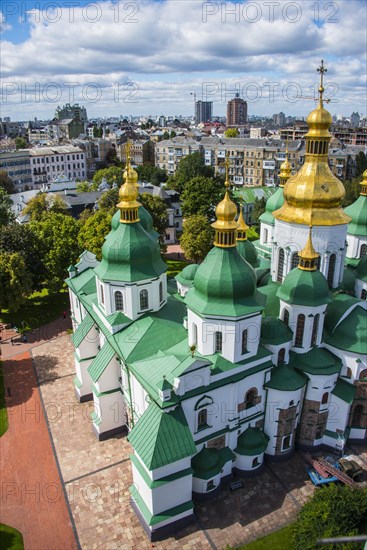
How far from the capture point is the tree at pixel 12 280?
3388 cm

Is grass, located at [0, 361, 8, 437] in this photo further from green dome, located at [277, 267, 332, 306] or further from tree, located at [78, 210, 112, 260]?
green dome, located at [277, 267, 332, 306]

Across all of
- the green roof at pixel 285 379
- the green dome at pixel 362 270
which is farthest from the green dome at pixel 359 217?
the green roof at pixel 285 379

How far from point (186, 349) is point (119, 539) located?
903 cm

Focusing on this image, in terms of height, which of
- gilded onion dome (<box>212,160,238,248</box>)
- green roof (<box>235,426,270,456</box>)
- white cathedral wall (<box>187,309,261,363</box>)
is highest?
gilded onion dome (<box>212,160,238,248</box>)

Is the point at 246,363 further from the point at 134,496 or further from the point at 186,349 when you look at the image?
the point at 134,496

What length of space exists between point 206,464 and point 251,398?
391 cm

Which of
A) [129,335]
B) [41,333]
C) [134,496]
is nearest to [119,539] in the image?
[134,496]

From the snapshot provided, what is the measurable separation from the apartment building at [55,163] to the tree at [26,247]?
59.3m

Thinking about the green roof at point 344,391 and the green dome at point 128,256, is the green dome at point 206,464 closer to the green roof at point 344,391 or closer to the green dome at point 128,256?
the green roof at point 344,391

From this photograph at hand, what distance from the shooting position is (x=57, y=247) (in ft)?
130

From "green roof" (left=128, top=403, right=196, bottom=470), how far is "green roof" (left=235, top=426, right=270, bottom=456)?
14.0 ft

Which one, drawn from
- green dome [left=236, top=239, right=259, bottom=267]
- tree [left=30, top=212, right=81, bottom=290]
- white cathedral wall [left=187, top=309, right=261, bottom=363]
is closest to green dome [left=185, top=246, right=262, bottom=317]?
white cathedral wall [left=187, top=309, right=261, bottom=363]

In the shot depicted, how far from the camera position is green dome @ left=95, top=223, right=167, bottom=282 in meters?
23.9

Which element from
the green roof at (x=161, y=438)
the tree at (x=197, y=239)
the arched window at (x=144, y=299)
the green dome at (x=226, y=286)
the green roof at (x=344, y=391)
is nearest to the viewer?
the green roof at (x=161, y=438)
